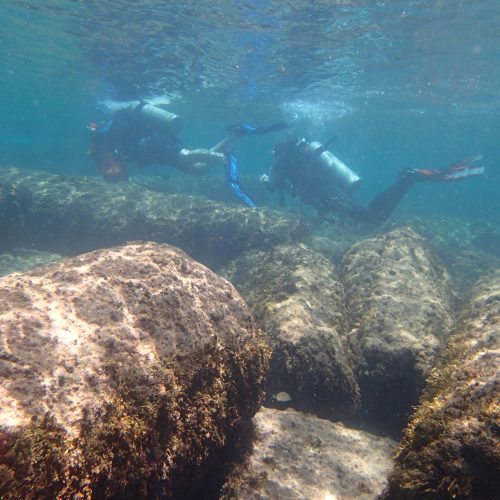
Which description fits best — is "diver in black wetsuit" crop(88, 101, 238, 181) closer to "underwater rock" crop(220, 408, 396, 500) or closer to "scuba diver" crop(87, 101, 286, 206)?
"scuba diver" crop(87, 101, 286, 206)

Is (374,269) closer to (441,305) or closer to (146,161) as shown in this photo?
(441,305)

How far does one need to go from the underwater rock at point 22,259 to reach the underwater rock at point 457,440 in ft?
33.9

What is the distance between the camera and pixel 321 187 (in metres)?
16.3

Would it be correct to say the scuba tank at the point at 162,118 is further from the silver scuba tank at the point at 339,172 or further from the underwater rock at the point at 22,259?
the underwater rock at the point at 22,259

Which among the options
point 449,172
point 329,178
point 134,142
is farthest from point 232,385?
point 134,142

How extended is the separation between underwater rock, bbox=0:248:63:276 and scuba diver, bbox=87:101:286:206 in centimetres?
616

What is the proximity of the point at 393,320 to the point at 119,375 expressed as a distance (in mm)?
5210

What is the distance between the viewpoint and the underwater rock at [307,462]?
3.49 metres

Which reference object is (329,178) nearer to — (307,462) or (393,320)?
(393,320)

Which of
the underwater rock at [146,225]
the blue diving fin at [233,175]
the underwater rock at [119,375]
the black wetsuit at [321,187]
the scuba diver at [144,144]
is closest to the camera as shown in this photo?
the underwater rock at [119,375]

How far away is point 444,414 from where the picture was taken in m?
2.73

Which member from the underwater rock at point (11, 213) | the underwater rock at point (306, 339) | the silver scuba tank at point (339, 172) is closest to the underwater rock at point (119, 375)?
the underwater rock at point (306, 339)

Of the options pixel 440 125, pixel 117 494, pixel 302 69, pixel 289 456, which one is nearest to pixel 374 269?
pixel 289 456

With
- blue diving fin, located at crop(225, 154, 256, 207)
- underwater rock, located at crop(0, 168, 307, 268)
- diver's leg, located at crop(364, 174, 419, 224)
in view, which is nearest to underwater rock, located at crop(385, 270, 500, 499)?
underwater rock, located at crop(0, 168, 307, 268)
